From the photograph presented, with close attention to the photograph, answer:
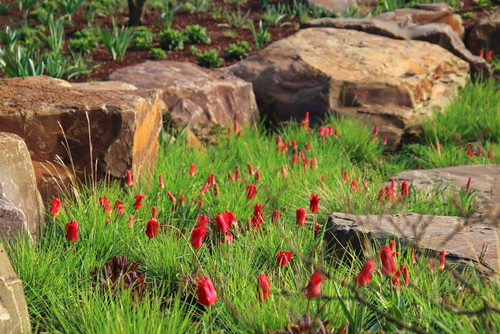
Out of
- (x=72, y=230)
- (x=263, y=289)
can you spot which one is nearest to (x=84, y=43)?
(x=72, y=230)

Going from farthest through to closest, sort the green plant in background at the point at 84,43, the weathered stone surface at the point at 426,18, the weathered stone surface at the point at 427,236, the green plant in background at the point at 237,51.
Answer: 1. the weathered stone surface at the point at 426,18
2. the green plant in background at the point at 237,51
3. the green plant in background at the point at 84,43
4. the weathered stone surface at the point at 427,236

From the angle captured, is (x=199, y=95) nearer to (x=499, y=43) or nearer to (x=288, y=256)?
(x=288, y=256)

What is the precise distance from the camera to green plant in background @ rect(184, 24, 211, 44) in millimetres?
8508

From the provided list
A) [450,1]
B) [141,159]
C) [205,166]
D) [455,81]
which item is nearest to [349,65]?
[455,81]

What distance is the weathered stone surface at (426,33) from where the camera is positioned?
8414mm

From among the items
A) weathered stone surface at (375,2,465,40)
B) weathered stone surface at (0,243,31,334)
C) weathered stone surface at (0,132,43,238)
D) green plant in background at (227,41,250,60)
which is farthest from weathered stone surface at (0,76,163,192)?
weathered stone surface at (375,2,465,40)

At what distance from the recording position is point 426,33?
8.60m

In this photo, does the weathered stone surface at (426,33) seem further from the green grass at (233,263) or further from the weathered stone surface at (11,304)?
the weathered stone surface at (11,304)

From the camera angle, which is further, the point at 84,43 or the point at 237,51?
the point at 237,51

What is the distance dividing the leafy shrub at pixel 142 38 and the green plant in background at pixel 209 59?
858 millimetres

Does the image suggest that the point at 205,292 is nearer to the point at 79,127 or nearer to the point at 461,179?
the point at 79,127

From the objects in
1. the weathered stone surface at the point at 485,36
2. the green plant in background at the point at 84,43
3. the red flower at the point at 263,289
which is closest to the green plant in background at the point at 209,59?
the green plant in background at the point at 84,43

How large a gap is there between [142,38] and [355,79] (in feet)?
9.69

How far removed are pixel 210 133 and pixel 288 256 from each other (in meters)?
3.26
